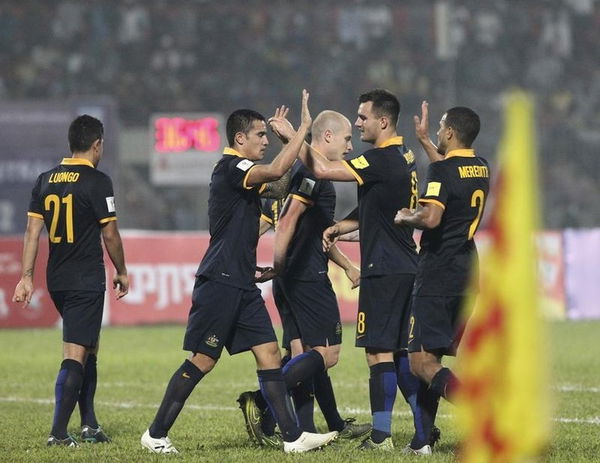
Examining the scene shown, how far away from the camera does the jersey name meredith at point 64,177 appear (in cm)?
787

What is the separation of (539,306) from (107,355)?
12.8m

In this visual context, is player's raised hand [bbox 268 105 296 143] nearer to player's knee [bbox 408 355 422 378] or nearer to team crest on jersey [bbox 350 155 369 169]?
team crest on jersey [bbox 350 155 369 169]

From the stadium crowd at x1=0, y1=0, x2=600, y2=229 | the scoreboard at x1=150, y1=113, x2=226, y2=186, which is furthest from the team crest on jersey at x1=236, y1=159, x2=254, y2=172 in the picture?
the stadium crowd at x1=0, y1=0, x2=600, y2=229

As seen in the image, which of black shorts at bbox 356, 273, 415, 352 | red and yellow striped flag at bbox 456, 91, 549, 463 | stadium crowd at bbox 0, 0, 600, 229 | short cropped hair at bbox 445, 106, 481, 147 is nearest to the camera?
red and yellow striped flag at bbox 456, 91, 549, 463

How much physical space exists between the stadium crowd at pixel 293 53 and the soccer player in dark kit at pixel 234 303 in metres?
21.5

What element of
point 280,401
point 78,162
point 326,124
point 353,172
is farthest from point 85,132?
point 280,401

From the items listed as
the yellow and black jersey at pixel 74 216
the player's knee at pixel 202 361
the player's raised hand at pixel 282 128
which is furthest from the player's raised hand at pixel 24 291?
the player's raised hand at pixel 282 128

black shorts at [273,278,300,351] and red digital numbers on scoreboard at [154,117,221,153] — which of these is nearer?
black shorts at [273,278,300,351]

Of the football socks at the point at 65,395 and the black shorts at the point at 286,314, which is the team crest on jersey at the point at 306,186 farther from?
the football socks at the point at 65,395

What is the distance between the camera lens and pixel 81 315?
25.7ft

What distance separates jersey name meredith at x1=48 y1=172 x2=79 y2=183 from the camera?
7867mm

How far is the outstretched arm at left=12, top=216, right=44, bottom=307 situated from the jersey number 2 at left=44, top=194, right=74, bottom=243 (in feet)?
0.33

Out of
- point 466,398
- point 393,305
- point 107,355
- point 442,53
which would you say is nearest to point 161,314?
point 107,355

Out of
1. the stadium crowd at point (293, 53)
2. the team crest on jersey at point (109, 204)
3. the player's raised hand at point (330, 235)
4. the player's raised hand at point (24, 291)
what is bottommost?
the player's raised hand at point (24, 291)
